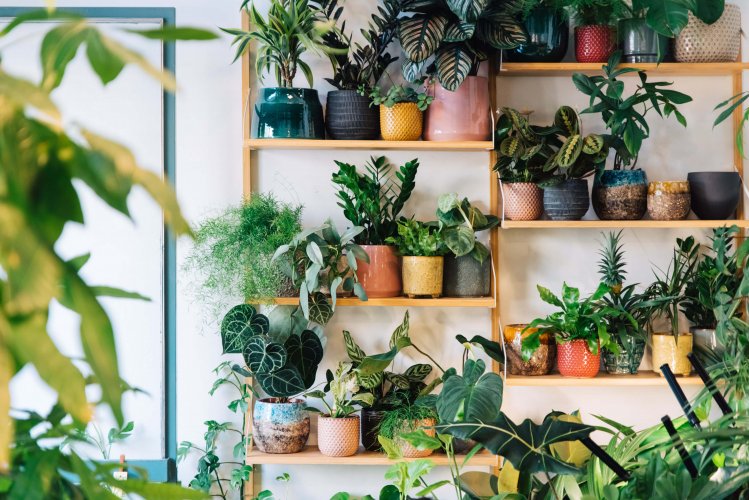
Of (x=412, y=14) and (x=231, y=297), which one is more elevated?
(x=412, y=14)

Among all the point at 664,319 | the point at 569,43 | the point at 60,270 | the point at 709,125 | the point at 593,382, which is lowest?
the point at 593,382

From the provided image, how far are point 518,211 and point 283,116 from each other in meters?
0.80

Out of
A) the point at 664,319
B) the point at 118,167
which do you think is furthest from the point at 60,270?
the point at 664,319

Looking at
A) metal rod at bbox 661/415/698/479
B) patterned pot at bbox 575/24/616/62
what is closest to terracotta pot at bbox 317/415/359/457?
metal rod at bbox 661/415/698/479

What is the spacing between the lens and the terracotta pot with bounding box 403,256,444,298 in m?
2.43

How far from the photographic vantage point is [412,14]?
2564mm

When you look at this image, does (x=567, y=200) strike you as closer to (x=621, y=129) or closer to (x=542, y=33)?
(x=621, y=129)

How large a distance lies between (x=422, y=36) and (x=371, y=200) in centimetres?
54

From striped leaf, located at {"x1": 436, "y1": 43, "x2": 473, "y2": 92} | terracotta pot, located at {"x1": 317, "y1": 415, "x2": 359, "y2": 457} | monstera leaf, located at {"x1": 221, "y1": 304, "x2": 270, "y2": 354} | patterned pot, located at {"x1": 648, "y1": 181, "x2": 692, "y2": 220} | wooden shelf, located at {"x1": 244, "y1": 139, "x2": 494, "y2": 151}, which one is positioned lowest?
terracotta pot, located at {"x1": 317, "y1": 415, "x2": 359, "y2": 457}

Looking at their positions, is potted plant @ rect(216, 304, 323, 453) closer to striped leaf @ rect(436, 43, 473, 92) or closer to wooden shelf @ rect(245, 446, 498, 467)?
wooden shelf @ rect(245, 446, 498, 467)

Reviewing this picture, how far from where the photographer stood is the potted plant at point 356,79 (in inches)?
96.9

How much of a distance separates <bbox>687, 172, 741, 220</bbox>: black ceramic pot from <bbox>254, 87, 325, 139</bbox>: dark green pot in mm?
1248

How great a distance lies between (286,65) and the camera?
2.44 m

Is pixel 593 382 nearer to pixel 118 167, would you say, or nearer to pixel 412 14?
pixel 412 14
